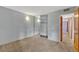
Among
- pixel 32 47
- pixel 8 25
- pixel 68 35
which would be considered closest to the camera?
pixel 32 47

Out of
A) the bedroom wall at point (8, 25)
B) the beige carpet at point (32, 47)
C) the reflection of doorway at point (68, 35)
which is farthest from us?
the reflection of doorway at point (68, 35)

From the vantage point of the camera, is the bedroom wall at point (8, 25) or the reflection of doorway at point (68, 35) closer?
the bedroom wall at point (8, 25)

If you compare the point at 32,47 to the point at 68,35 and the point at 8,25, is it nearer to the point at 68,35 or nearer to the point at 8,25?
the point at 8,25

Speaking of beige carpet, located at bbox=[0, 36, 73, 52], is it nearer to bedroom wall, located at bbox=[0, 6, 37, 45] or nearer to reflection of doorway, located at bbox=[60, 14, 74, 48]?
bedroom wall, located at bbox=[0, 6, 37, 45]

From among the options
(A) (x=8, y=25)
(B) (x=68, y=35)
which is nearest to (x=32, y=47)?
(A) (x=8, y=25)

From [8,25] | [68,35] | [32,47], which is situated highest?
[8,25]

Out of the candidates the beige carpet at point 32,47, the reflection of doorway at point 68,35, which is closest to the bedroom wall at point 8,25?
the beige carpet at point 32,47

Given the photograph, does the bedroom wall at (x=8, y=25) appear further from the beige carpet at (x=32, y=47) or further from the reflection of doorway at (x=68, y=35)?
the reflection of doorway at (x=68, y=35)

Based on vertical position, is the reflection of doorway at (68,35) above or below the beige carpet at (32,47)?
above

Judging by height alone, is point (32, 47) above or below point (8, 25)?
below

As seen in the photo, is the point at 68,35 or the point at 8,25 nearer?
the point at 8,25

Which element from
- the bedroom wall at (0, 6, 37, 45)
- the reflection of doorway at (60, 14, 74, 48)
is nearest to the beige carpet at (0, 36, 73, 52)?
the bedroom wall at (0, 6, 37, 45)
